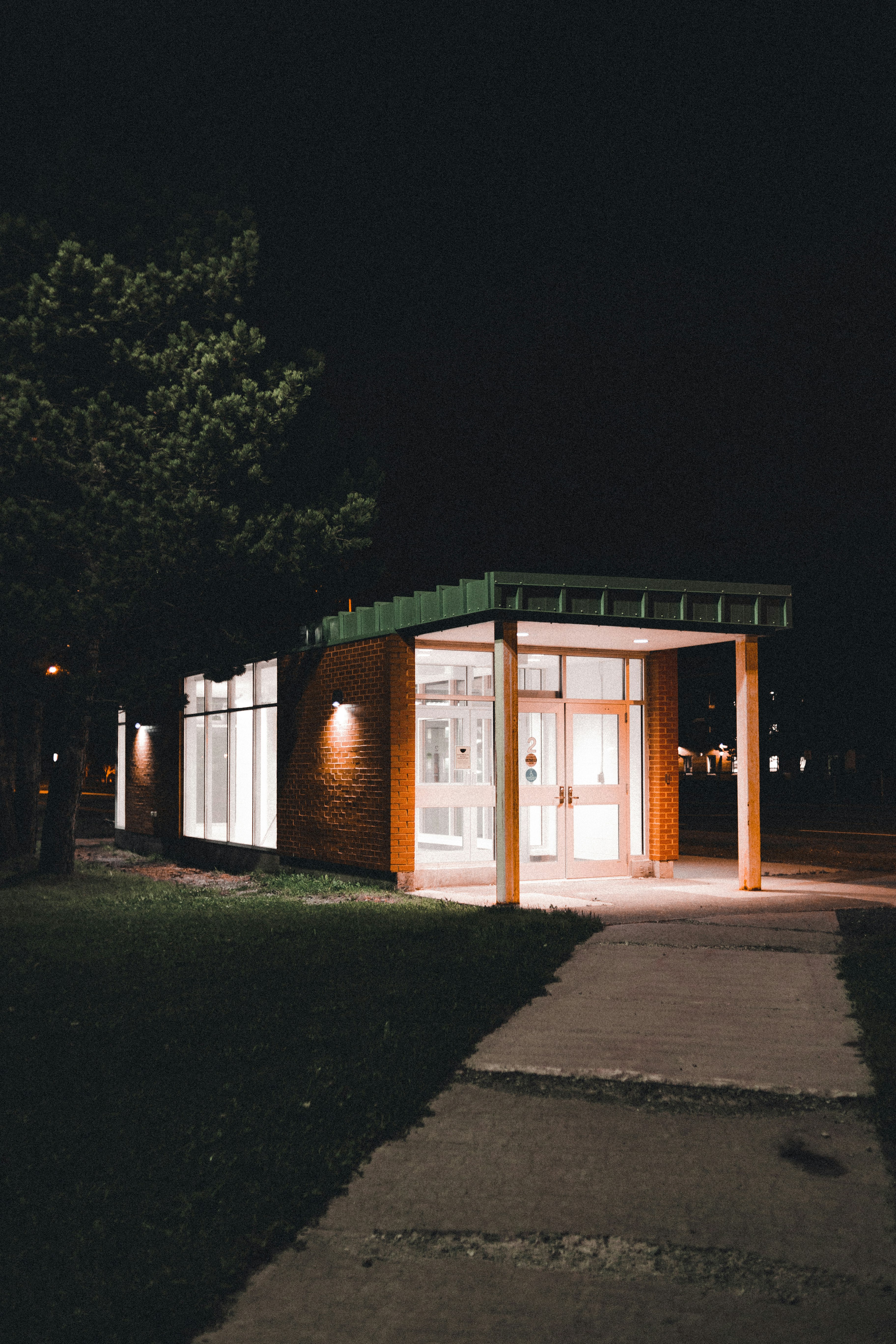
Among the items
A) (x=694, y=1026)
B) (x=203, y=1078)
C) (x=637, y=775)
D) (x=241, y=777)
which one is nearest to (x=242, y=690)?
(x=241, y=777)

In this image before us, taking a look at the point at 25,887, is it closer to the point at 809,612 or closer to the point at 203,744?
the point at 203,744

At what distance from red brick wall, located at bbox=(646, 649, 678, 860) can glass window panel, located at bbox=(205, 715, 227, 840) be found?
23.9 ft

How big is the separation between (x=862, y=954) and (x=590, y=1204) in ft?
17.6

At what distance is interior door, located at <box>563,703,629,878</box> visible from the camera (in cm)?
1476

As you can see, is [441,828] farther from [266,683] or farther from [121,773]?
[121,773]

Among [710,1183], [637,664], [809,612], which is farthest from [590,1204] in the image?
[809,612]

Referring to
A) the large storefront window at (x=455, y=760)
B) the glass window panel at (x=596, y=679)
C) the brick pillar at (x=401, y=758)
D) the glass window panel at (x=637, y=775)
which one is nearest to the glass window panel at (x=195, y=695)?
the large storefront window at (x=455, y=760)

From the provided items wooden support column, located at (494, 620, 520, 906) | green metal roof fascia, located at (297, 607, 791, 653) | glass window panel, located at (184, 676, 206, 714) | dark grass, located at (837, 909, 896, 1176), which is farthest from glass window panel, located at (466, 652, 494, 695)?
glass window panel, located at (184, 676, 206, 714)

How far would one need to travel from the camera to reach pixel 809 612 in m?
45.2

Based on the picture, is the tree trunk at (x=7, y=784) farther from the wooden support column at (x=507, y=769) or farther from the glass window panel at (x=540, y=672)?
the wooden support column at (x=507, y=769)

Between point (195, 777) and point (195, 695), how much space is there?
4.86 ft

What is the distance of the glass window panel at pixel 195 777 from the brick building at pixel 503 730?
2.94 metres

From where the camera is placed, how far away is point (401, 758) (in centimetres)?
1378

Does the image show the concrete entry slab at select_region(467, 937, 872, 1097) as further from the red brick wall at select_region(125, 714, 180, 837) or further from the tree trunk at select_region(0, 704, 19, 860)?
the red brick wall at select_region(125, 714, 180, 837)
